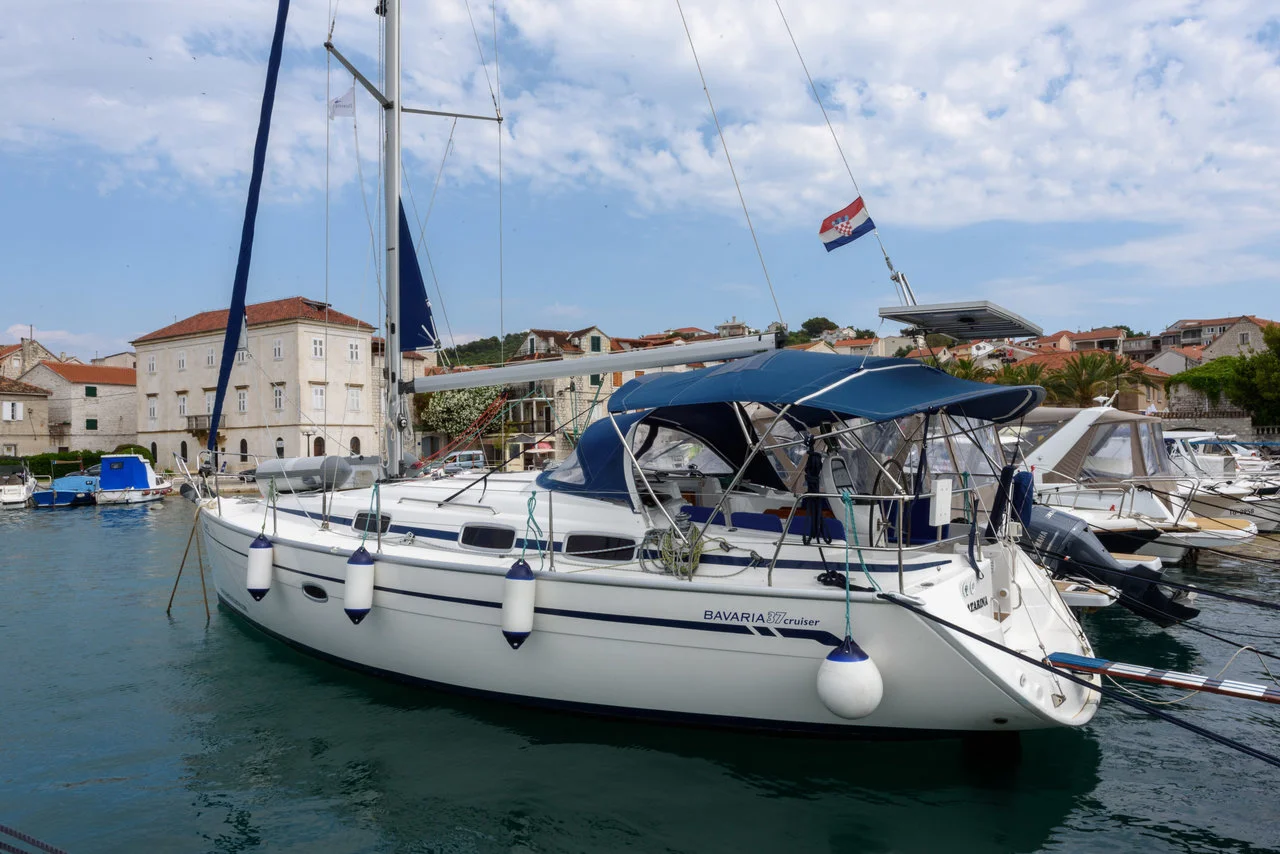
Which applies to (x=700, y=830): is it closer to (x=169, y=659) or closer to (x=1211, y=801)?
(x=1211, y=801)

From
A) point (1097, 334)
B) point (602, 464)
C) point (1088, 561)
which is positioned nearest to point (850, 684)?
point (602, 464)

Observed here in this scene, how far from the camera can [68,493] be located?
107 ft

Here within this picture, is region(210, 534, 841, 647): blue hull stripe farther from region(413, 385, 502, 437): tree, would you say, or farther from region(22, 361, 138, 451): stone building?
region(22, 361, 138, 451): stone building

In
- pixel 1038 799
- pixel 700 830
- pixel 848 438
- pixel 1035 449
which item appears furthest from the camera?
pixel 1035 449

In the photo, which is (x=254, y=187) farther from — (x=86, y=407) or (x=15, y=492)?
(x=86, y=407)

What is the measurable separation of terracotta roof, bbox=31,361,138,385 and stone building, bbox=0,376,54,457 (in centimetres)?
159

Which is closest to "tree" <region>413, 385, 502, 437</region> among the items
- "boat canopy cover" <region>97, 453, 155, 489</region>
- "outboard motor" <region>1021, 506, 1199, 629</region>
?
"boat canopy cover" <region>97, 453, 155, 489</region>

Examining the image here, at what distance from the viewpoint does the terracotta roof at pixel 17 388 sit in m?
49.4

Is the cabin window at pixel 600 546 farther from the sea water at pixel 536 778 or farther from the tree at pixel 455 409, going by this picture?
the tree at pixel 455 409

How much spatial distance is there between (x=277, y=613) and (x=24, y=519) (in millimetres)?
25165

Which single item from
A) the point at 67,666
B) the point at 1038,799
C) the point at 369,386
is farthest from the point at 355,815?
the point at 369,386

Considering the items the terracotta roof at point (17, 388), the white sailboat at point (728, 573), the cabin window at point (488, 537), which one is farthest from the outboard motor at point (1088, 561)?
the terracotta roof at point (17, 388)

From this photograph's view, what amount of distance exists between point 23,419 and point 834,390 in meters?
58.9

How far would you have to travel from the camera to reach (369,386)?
45.4 metres
